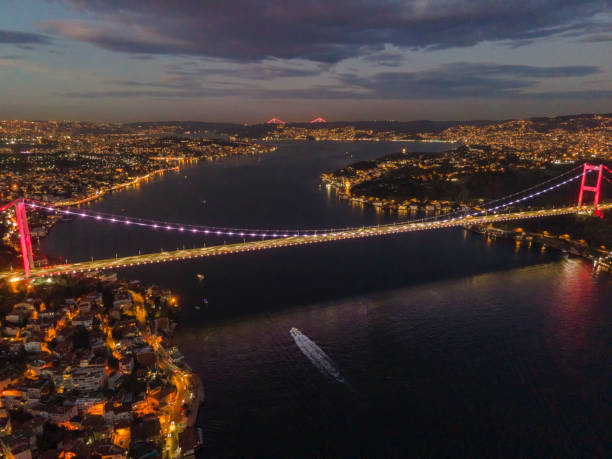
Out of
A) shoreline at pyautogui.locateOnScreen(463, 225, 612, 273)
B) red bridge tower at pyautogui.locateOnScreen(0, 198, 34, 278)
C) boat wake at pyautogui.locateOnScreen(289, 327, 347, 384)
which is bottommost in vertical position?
boat wake at pyautogui.locateOnScreen(289, 327, 347, 384)

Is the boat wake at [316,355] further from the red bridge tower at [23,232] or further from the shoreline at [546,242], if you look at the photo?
the shoreline at [546,242]

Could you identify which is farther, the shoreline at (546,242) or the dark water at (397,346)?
the shoreline at (546,242)

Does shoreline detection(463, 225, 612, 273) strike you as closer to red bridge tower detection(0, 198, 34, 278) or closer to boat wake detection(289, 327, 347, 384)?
boat wake detection(289, 327, 347, 384)

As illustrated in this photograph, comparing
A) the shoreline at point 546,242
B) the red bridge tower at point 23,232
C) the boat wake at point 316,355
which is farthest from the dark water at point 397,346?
the red bridge tower at point 23,232

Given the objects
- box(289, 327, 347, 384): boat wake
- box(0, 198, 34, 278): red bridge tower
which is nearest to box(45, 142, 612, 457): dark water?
box(289, 327, 347, 384): boat wake

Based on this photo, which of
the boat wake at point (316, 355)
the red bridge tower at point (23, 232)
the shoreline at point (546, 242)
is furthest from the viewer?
the shoreline at point (546, 242)

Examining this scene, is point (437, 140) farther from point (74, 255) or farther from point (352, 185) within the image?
point (74, 255)
